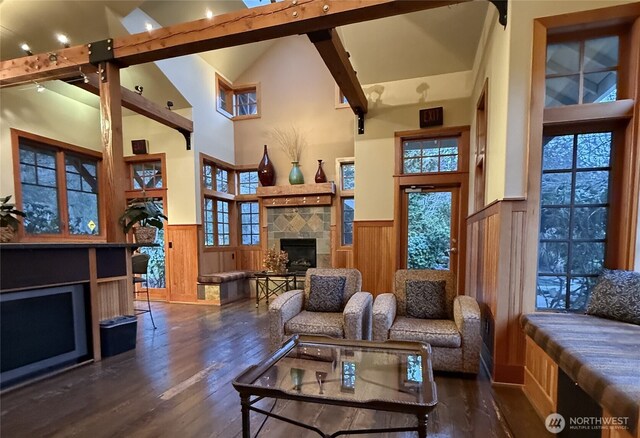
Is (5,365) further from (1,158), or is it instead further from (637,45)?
(637,45)

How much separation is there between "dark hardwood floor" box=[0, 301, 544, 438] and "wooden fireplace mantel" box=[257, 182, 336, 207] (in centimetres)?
294

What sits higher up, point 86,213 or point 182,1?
point 182,1

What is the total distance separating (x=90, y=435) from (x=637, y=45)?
4316 millimetres

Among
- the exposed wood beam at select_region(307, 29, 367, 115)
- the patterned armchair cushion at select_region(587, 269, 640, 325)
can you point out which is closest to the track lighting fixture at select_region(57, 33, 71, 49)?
the exposed wood beam at select_region(307, 29, 367, 115)

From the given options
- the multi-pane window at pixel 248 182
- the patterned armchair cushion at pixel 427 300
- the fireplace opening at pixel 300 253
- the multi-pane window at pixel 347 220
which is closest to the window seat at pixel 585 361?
the patterned armchair cushion at pixel 427 300

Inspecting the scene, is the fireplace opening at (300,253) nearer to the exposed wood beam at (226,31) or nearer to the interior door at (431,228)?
the interior door at (431,228)

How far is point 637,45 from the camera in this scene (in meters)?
1.99

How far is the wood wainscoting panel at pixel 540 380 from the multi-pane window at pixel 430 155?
2.60 meters

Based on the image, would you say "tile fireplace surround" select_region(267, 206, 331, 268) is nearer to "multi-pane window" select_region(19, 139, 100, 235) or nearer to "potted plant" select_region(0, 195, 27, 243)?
"multi-pane window" select_region(19, 139, 100, 235)

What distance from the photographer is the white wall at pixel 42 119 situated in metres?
3.93

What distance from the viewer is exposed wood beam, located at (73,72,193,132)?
11.9 feet

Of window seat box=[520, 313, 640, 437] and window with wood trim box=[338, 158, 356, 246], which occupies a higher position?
window with wood trim box=[338, 158, 356, 246]

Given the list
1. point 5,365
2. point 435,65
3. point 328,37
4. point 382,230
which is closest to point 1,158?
A: point 5,365

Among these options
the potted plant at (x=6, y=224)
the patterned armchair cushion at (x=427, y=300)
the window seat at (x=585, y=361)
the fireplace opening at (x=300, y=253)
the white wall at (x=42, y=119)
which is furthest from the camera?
the fireplace opening at (x=300, y=253)
